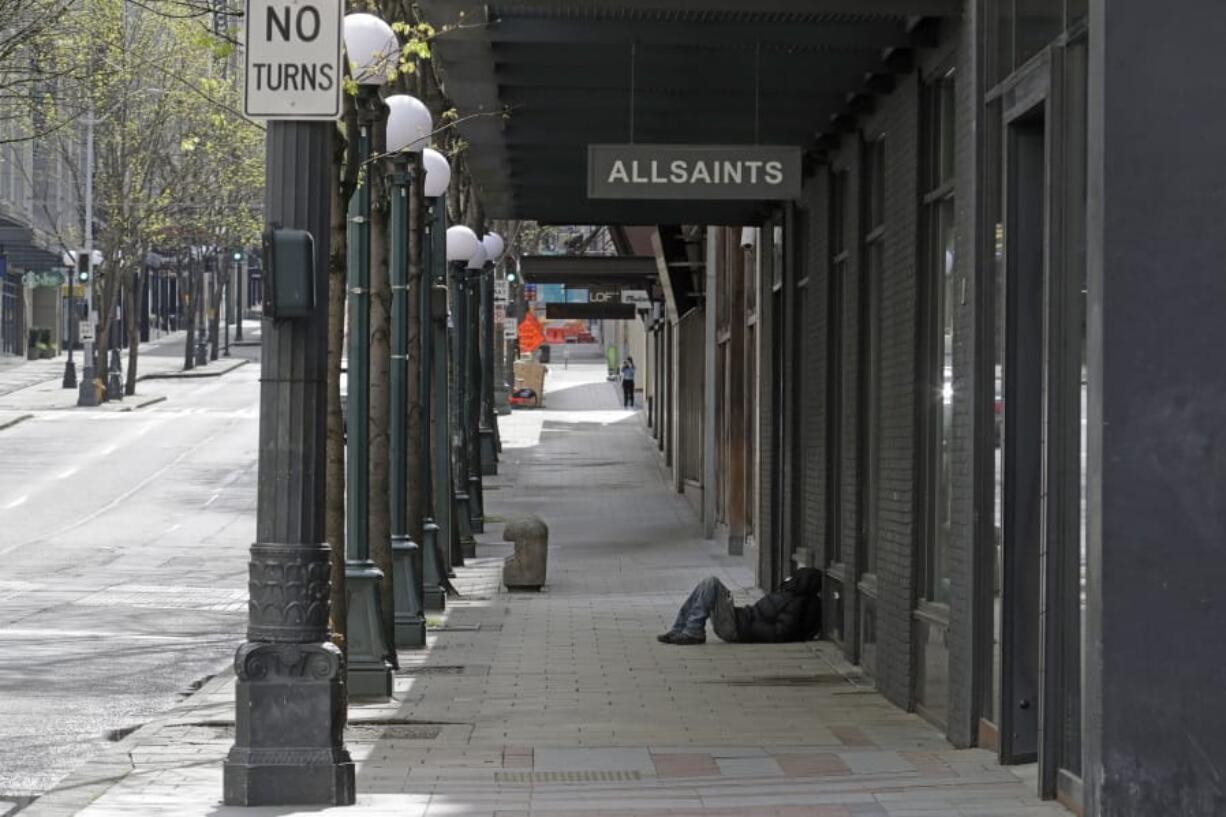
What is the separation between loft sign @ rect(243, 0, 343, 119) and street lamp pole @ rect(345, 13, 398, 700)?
4.40 m

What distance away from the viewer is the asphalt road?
1515cm

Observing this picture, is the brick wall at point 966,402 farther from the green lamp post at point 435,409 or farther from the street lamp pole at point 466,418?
the street lamp pole at point 466,418

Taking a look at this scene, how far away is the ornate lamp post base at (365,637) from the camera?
1588 cm

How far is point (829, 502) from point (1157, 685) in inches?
411

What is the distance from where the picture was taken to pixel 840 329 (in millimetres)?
19203

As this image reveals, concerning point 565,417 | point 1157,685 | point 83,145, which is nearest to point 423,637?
point 1157,685

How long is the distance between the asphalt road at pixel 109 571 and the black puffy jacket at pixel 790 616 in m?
4.36

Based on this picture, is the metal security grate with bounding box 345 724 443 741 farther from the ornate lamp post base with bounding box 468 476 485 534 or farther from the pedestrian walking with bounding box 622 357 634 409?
the pedestrian walking with bounding box 622 357 634 409

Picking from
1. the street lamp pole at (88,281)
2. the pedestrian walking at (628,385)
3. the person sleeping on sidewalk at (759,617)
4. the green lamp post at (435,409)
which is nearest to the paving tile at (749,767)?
the person sleeping on sidewalk at (759,617)

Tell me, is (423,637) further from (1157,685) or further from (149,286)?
(149,286)

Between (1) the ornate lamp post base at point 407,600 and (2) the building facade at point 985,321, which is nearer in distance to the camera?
(2) the building facade at point 985,321

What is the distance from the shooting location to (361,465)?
645 inches

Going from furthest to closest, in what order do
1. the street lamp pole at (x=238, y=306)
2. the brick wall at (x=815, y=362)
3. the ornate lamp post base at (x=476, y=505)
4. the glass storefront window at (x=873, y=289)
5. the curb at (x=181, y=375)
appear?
the street lamp pole at (x=238, y=306) < the curb at (x=181, y=375) < the ornate lamp post base at (x=476, y=505) < the brick wall at (x=815, y=362) < the glass storefront window at (x=873, y=289)

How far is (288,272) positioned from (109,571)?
60.6 ft
